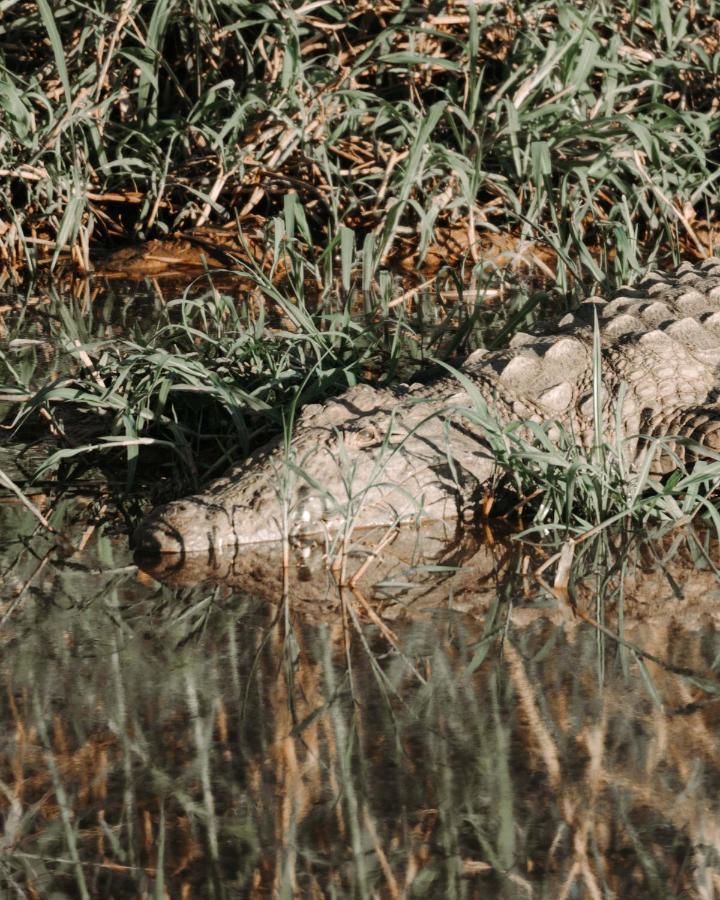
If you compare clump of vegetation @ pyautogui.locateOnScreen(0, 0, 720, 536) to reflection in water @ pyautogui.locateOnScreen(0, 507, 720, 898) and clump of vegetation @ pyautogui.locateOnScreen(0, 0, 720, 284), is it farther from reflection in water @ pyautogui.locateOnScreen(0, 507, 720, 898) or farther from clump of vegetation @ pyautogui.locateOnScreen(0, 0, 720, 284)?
reflection in water @ pyautogui.locateOnScreen(0, 507, 720, 898)

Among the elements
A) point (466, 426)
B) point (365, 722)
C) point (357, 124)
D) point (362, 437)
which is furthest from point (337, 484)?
point (357, 124)

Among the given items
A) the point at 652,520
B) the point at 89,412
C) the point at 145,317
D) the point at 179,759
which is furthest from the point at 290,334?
the point at 179,759

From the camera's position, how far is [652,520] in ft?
11.2

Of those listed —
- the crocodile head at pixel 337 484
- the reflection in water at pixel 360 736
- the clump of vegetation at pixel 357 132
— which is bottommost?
the reflection in water at pixel 360 736

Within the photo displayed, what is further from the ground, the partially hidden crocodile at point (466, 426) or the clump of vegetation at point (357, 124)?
the clump of vegetation at point (357, 124)

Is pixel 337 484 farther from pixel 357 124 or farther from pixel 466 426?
pixel 357 124

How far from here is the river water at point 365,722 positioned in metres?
2.00

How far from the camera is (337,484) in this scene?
3.39m

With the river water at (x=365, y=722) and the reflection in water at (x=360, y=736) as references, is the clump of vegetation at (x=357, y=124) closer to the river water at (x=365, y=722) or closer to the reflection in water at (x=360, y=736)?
the river water at (x=365, y=722)

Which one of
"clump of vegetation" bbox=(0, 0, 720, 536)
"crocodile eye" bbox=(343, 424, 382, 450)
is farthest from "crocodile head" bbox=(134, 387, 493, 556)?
"clump of vegetation" bbox=(0, 0, 720, 536)

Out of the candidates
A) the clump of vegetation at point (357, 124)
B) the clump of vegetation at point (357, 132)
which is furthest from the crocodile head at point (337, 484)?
the clump of vegetation at point (357, 124)

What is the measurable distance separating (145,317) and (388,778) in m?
3.44

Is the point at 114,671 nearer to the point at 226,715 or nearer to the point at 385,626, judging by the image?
the point at 226,715

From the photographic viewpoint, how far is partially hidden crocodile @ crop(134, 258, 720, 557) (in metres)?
3.32
